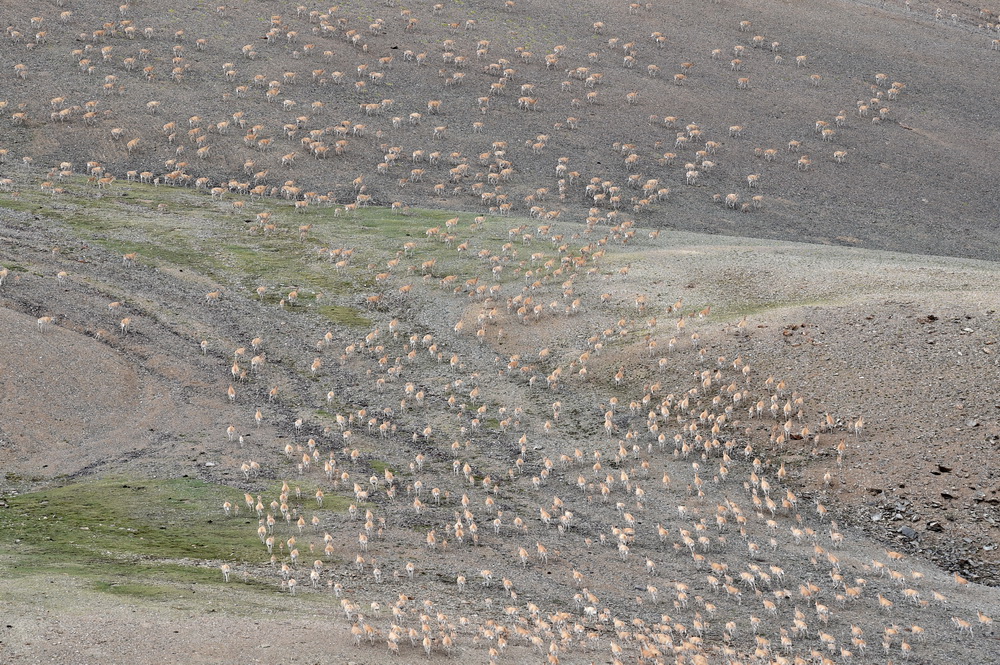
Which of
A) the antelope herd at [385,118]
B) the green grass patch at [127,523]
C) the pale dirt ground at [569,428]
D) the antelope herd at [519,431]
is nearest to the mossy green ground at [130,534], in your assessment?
the green grass patch at [127,523]

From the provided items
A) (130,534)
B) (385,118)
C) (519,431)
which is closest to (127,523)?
(130,534)

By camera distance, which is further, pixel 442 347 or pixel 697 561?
pixel 442 347

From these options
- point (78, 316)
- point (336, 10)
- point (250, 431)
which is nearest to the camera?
point (250, 431)

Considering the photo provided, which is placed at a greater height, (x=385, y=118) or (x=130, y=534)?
(x=130, y=534)

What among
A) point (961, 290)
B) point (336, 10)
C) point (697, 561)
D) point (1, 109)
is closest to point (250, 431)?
point (697, 561)

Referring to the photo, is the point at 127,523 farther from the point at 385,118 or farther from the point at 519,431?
the point at 385,118

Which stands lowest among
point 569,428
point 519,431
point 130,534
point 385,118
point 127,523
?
point 519,431

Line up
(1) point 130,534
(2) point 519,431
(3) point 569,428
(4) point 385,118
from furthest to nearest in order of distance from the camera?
(4) point 385,118 < (2) point 519,431 < (3) point 569,428 < (1) point 130,534

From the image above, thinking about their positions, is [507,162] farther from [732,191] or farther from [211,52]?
[211,52]

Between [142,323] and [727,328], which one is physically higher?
[727,328]
